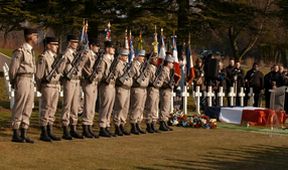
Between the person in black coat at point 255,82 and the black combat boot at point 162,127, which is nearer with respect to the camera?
the black combat boot at point 162,127

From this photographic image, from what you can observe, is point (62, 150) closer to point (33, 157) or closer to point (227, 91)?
point (33, 157)

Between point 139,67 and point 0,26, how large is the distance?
37.7ft

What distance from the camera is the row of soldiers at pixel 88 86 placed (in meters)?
12.1

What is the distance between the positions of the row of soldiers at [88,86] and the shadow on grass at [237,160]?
2.89 meters

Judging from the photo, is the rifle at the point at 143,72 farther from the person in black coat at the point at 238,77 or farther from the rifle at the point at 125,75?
the person in black coat at the point at 238,77

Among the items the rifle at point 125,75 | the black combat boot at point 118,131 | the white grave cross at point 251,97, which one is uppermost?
the rifle at point 125,75

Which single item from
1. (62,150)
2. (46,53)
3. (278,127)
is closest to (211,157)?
(62,150)

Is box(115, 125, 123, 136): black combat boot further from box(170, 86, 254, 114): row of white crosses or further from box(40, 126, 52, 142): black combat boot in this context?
box(170, 86, 254, 114): row of white crosses

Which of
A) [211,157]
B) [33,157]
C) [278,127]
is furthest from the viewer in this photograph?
[278,127]

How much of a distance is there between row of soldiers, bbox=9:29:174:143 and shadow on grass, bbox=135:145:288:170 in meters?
2.89

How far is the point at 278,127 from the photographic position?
1844cm

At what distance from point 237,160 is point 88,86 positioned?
3939 mm

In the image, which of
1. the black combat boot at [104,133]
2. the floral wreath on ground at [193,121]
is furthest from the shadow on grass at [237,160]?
the floral wreath on ground at [193,121]

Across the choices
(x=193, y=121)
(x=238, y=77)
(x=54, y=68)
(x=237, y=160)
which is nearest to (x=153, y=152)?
(x=237, y=160)
